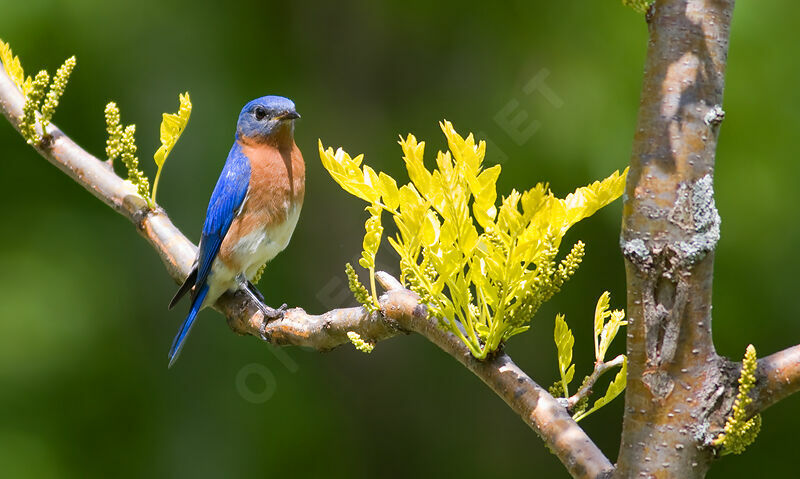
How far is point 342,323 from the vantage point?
5.43 feet

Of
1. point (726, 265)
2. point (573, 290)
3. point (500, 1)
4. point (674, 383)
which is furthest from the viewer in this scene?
point (500, 1)

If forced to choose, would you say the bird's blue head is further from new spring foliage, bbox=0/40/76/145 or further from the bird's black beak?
new spring foliage, bbox=0/40/76/145

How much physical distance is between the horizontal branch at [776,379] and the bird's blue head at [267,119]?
1.90 meters

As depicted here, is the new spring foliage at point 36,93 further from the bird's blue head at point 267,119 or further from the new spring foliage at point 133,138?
the bird's blue head at point 267,119

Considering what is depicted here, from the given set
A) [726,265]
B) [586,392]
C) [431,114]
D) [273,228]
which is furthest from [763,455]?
[586,392]

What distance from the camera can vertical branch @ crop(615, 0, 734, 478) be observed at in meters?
1.05

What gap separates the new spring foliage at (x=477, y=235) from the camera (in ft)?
4.25

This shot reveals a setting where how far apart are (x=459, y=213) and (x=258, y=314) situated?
0.92 m

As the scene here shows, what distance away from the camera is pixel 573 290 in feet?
12.6

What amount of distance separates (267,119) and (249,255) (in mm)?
462

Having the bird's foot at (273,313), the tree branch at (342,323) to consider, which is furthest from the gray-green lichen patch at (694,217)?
the bird's foot at (273,313)

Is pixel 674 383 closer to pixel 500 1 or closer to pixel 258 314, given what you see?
pixel 258 314

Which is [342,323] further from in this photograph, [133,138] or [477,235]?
[133,138]

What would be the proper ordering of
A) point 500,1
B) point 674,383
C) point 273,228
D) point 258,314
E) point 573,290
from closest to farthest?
1. point 674,383
2. point 258,314
3. point 273,228
4. point 573,290
5. point 500,1
